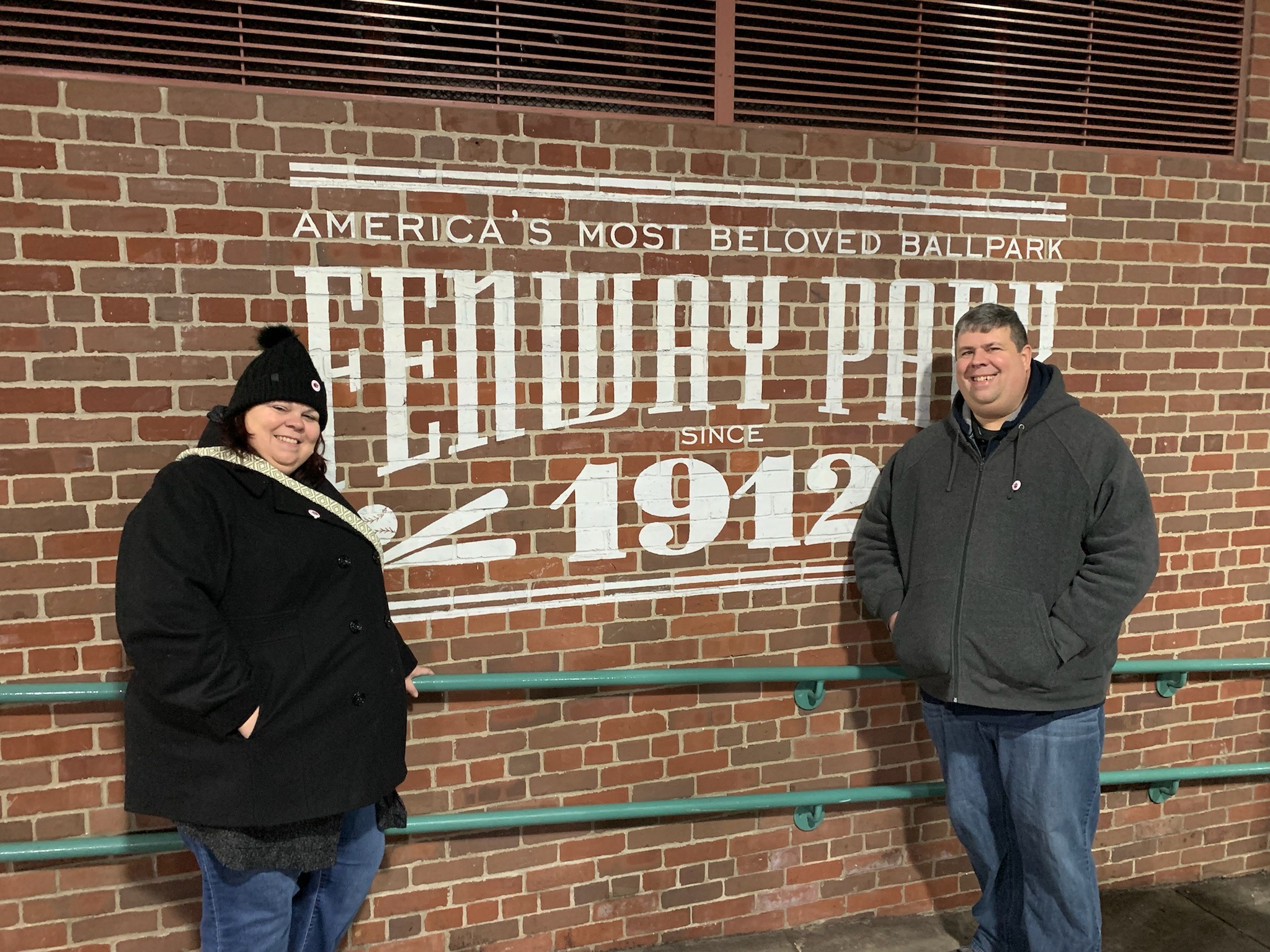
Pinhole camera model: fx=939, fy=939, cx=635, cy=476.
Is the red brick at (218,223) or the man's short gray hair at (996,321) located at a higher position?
the red brick at (218,223)

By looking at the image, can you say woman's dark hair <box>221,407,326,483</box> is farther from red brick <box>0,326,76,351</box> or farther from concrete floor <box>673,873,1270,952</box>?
concrete floor <box>673,873,1270,952</box>

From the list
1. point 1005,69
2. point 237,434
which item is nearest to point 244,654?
point 237,434

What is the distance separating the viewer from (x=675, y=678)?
9.76 ft

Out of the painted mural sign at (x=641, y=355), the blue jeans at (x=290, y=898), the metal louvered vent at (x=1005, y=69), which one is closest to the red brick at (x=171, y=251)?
the painted mural sign at (x=641, y=355)

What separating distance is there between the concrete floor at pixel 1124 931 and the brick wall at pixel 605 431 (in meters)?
0.07

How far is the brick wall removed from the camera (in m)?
2.52

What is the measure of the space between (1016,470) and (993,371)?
10.9 inches

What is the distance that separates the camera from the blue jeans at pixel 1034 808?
8.43 ft

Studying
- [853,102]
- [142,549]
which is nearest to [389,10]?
[853,102]

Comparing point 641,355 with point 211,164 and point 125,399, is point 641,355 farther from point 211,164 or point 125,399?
point 125,399

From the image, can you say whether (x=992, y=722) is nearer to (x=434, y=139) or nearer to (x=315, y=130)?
(x=434, y=139)

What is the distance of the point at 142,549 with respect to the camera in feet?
6.34

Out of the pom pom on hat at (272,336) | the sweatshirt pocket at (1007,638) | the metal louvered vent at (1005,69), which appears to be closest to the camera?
the pom pom on hat at (272,336)

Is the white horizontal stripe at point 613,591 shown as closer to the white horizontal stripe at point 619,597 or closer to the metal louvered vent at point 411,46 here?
the white horizontal stripe at point 619,597
